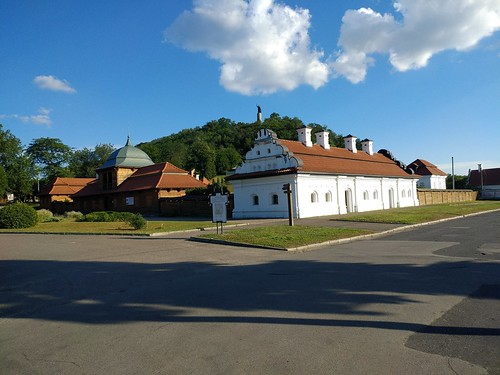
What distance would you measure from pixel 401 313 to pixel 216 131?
101m

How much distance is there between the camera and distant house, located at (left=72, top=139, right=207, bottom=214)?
4872 cm

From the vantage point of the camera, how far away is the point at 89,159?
373 feet

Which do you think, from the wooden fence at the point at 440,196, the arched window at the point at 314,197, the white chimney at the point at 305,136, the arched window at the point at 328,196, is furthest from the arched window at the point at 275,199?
the wooden fence at the point at 440,196

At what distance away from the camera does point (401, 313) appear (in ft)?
20.5

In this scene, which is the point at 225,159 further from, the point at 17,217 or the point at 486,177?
the point at 17,217

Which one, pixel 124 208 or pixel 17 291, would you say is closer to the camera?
pixel 17 291

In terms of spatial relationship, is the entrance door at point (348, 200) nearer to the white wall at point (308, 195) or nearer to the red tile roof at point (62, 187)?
the white wall at point (308, 195)

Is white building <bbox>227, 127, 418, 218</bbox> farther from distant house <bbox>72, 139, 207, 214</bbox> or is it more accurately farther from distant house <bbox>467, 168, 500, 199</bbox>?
distant house <bbox>467, 168, 500, 199</bbox>

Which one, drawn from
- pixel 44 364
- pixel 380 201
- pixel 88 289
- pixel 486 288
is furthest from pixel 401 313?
pixel 380 201

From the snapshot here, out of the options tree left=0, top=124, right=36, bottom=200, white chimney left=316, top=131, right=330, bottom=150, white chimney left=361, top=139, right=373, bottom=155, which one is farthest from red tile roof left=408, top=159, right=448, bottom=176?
tree left=0, top=124, right=36, bottom=200

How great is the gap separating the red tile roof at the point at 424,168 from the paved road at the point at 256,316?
76690 mm

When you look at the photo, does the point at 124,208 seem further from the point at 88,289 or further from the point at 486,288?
the point at 486,288

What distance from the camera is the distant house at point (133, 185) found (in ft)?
160

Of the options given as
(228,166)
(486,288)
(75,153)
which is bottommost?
(486,288)
